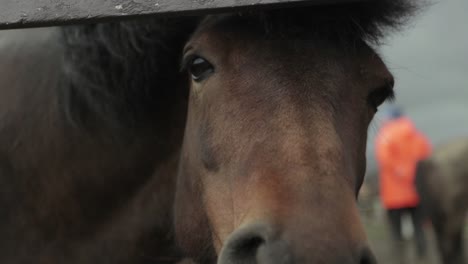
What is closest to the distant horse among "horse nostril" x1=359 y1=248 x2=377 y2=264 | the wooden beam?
"horse nostril" x1=359 y1=248 x2=377 y2=264

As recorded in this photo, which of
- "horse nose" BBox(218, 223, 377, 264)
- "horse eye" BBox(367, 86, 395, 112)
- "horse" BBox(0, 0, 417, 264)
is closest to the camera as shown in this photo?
"horse nose" BBox(218, 223, 377, 264)

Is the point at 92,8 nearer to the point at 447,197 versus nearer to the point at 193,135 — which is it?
the point at 193,135

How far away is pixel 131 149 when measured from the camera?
312 cm

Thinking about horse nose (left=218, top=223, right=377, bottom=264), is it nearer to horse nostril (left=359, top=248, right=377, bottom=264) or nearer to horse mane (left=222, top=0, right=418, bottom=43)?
horse nostril (left=359, top=248, right=377, bottom=264)

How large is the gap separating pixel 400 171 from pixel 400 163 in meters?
0.09

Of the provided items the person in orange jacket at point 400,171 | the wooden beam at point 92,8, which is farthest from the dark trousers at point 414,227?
the wooden beam at point 92,8

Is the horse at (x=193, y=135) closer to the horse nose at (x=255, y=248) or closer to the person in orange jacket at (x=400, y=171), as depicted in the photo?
the horse nose at (x=255, y=248)

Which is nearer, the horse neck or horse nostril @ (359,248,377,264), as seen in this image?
horse nostril @ (359,248,377,264)

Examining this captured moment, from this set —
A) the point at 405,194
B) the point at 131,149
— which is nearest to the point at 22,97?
the point at 131,149

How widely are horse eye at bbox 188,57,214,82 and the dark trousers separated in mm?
6749

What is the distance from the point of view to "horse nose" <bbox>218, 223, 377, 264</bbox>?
2041mm

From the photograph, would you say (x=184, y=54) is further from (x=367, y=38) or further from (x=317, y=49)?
(x=367, y=38)

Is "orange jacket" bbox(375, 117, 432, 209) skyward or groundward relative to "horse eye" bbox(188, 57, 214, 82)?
groundward

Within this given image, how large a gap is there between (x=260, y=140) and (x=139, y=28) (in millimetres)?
893
